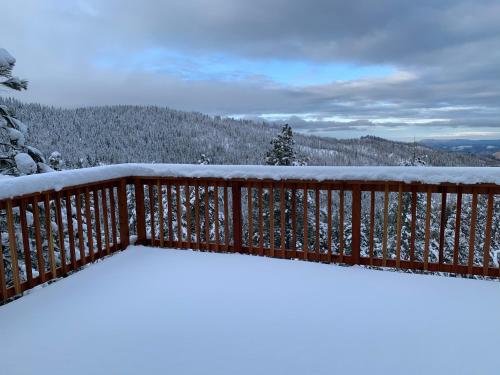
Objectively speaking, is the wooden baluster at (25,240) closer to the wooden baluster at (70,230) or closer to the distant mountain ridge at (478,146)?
the wooden baluster at (70,230)

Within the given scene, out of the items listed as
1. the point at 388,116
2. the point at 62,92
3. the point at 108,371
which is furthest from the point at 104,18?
the point at 388,116

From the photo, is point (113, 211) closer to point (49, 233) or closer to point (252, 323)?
point (49, 233)

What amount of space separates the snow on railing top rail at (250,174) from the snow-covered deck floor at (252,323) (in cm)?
92

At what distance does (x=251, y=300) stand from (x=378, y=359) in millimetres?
1067

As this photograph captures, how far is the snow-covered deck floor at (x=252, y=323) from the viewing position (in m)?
1.99

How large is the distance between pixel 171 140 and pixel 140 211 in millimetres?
54985

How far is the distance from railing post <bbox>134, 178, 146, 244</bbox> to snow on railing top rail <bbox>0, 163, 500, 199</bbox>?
157mm

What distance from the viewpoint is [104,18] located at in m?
5.70

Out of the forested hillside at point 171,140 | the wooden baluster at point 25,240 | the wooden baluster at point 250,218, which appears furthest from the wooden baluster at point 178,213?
the forested hillside at point 171,140

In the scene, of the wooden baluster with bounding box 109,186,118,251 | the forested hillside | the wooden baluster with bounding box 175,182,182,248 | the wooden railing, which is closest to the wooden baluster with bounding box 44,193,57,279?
the wooden railing

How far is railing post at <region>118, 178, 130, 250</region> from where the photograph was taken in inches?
168

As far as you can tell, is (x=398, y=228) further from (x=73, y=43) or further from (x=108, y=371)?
(x=73, y=43)

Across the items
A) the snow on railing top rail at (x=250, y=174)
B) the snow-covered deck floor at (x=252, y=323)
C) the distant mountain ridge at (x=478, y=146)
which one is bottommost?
the snow-covered deck floor at (x=252, y=323)

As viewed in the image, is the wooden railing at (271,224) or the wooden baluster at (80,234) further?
the wooden baluster at (80,234)
